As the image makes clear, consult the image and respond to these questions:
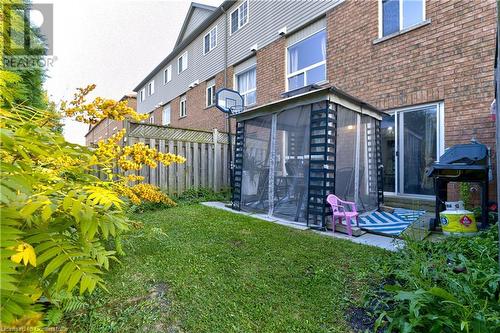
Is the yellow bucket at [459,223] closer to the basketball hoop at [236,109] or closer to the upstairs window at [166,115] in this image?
the basketball hoop at [236,109]

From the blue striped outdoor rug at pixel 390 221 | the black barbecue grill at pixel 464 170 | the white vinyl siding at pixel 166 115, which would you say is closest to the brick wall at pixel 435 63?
the black barbecue grill at pixel 464 170

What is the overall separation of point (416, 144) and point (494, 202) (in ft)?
6.42

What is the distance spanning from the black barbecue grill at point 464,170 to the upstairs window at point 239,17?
9891 millimetres

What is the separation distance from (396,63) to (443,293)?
20.2 feet

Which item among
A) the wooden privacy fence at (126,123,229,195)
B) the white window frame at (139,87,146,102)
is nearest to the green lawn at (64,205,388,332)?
the wooden privacy fence at (126,123,229,195)

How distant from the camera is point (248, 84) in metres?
11.8

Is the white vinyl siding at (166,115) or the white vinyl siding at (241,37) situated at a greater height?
the white vinyl siding at (241,37)

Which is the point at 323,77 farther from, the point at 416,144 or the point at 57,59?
the point at 57,59

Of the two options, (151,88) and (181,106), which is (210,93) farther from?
(151,88)

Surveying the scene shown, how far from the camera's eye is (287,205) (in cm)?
523

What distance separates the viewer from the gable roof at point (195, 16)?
49.9 feet

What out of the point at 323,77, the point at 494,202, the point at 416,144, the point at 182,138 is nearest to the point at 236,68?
the point at 323,77

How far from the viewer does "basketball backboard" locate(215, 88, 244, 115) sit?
7.93m

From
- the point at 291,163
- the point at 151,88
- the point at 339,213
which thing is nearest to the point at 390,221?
the point at 339,213
